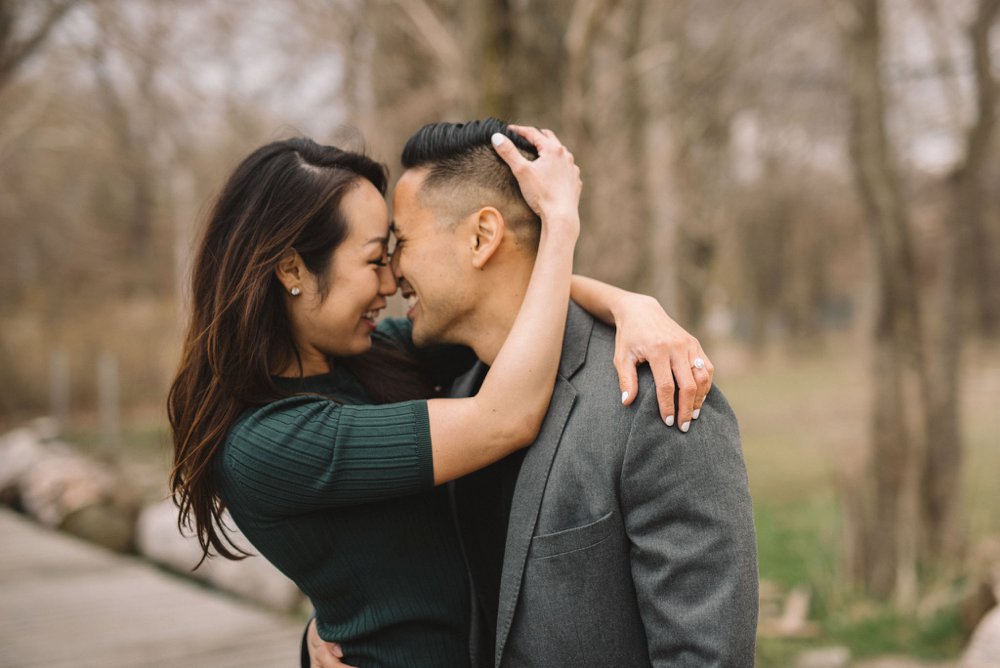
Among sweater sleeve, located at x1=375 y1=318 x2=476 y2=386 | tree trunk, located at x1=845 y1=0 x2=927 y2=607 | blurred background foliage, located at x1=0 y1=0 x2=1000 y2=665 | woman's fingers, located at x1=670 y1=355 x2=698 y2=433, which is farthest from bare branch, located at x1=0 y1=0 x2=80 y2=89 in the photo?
tree trunk, located at x1=845 y1=0 x2=927 y2=607

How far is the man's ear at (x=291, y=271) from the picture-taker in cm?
214

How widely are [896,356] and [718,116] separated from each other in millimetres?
14524

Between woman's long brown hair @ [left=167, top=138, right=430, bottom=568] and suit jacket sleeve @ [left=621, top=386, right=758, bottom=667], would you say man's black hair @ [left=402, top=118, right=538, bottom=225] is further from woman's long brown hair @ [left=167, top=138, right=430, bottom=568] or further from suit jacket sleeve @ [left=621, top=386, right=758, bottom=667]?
suit jacket sleeve @ [left=621, top=386, right=758, bottom=667]

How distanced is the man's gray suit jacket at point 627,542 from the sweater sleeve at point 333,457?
244 millimetres

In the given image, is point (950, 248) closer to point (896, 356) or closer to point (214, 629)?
point (896, 356)

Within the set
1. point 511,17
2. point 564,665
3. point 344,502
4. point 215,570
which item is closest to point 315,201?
point 344,502

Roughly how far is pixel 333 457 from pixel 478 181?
0.72m

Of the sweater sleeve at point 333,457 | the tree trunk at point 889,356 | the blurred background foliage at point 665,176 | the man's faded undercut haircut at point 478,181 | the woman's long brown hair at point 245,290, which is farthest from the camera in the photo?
the tree trunk at point 889,356

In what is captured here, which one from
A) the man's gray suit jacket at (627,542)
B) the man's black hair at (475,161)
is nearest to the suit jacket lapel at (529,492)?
the man's gray suit jacket at (627,542)

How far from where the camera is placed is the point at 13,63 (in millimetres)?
4379

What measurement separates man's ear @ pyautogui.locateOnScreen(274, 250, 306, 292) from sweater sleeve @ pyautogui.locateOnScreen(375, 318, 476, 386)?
1.67ft

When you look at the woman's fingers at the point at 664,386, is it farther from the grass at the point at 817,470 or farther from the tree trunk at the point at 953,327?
the tree trunk at the point at 953,327

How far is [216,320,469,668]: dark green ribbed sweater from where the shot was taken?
195cm

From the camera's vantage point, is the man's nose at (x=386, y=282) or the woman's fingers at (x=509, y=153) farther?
the man's nose at (x=386, y=282)
